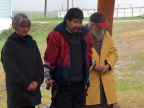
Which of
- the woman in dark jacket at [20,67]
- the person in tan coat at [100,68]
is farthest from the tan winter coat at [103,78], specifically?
the woman in dark jacket at [20,67]

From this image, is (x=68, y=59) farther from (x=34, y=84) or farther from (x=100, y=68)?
(x=100, y=68)

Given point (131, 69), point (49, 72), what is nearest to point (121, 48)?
point (131, 69)

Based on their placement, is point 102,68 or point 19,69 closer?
point 19,69

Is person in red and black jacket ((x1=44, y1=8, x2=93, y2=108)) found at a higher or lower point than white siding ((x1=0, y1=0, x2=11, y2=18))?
lower

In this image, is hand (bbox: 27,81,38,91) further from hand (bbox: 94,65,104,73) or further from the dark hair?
hand (bbox: 94,65,104,73)

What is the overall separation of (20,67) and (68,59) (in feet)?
1.90

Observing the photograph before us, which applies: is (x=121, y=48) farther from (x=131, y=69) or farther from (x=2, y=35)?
(x=2, y=35)

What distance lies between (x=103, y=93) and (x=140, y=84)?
3654 mm

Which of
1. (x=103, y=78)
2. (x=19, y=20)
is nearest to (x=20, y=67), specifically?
(x=19, y=20)

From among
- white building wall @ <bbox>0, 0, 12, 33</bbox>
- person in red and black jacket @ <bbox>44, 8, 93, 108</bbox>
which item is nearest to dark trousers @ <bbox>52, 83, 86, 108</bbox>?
person in red and black jacket @ <bbox>44, 8, 93, 108</bbox>

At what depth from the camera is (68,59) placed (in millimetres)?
3602

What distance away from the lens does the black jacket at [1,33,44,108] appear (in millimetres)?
3455

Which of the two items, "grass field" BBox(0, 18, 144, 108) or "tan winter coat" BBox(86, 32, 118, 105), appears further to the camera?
"grass field" BBox(0, 18, 144, 108)

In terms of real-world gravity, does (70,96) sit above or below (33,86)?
below
